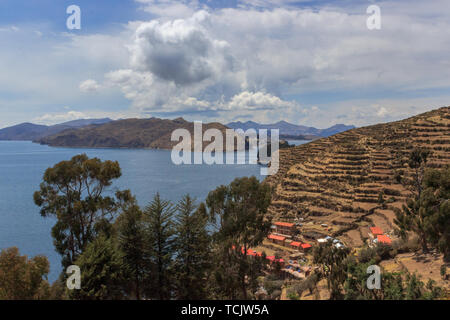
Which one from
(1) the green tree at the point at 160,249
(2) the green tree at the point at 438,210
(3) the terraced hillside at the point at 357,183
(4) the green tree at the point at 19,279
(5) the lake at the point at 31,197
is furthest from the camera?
(3) the terraced hillside at the point at 357,183

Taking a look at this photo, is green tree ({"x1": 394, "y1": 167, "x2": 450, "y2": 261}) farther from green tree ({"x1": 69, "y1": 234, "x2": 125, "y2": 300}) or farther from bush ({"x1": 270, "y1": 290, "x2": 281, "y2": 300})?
green tree ({"x1": 69, "y1": 234, "x2": 125, "y2": 300})

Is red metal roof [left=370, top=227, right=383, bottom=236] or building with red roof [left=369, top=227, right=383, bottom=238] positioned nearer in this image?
building with red roof [left=369, top=227, right=383, bottom=238]

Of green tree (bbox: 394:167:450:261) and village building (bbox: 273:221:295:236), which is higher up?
green tree (bbox: 394:167:450:261)

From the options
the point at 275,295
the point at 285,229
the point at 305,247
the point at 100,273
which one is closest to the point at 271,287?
the point at 275,295

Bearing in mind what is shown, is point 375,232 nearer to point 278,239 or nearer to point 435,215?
point 278,239

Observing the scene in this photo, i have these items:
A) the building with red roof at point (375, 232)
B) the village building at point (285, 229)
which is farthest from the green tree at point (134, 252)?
the village building at point (285, 229)

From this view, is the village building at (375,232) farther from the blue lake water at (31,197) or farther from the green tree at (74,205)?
the green tree at (74,205)

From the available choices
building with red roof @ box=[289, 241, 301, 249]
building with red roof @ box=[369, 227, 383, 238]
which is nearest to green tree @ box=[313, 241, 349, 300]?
building with red roof @ box=[369, 227, 383, 238]
